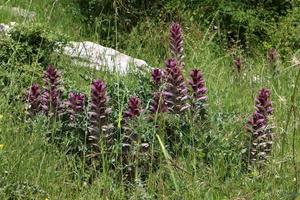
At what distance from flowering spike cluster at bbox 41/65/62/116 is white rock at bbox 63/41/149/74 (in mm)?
1337

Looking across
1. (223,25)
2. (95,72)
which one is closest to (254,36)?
(223,25)

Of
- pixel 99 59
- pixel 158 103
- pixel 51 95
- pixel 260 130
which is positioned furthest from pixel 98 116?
pixel 99 59

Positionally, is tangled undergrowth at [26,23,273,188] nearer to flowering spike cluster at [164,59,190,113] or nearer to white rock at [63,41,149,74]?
flowering spike cluster at [164,59,190,113]

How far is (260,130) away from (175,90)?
57 cm

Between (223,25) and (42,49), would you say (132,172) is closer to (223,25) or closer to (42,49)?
(42,49)

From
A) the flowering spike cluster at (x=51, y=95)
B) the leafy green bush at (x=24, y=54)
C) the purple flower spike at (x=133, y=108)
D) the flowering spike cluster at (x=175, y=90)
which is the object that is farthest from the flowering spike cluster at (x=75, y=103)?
the leafy green bush at (x=24, y=54)

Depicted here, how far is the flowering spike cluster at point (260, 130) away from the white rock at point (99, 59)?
75.6 inches

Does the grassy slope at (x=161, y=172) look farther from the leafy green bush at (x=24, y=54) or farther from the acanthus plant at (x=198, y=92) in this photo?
the leafy green bush at (x=24, y=54)

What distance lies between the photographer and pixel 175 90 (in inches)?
157

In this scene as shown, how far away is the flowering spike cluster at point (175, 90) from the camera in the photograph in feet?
13.0

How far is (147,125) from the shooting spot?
3.75 meters

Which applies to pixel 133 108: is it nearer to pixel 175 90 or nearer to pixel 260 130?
pixel 175 90

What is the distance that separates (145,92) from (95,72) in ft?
3.69

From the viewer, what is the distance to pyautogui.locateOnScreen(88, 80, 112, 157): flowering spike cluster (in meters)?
3.73
